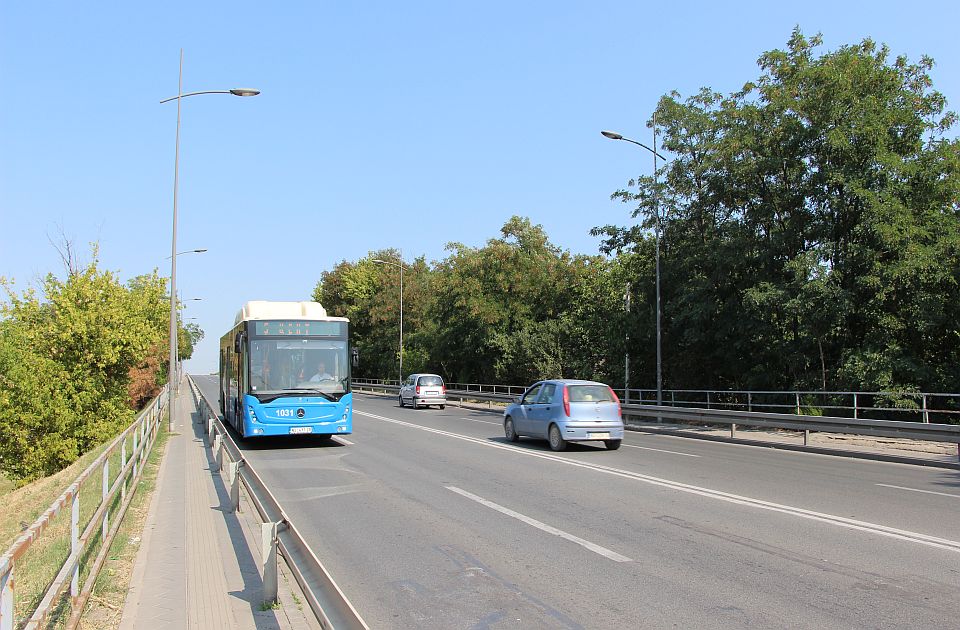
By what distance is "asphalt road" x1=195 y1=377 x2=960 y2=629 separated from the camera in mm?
5582

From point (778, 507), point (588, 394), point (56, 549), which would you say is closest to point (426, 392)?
point (588, 394)

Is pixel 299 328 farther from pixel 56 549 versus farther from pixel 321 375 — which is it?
pixel 56 549

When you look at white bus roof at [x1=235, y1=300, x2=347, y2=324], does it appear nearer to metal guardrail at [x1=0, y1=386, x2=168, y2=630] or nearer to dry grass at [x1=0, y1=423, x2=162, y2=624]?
dry grass at [x1=0, y1=423, x2=162, y2=624]

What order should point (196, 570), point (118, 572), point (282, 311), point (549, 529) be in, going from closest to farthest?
point (118, 572) → point (196, 570) → point (549, 529) → point (282, 311)

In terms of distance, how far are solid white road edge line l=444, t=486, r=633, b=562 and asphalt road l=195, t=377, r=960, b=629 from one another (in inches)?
1.2

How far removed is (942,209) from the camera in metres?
23.2

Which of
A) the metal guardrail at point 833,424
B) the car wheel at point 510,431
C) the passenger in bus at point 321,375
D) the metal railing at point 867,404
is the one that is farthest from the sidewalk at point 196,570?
the metal railing at point 867,404

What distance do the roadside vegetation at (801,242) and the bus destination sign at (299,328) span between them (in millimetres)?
13907

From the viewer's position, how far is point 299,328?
57.5ft

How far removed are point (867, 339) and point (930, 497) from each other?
549 inches

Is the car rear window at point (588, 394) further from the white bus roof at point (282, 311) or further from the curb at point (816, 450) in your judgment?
the white bus roof at point (282, 311)

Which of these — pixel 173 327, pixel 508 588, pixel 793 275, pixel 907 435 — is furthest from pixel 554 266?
pixel 508 588

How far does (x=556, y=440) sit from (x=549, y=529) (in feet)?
27.8

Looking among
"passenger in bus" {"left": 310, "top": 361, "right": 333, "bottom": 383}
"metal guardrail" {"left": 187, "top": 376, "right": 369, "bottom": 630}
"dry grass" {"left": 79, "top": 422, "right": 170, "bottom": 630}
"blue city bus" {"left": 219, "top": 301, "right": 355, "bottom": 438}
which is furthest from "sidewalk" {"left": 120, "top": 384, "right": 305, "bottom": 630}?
"passenger in bus" {"left": 310, "top": 361, "right": 333, "bottom": 383}
